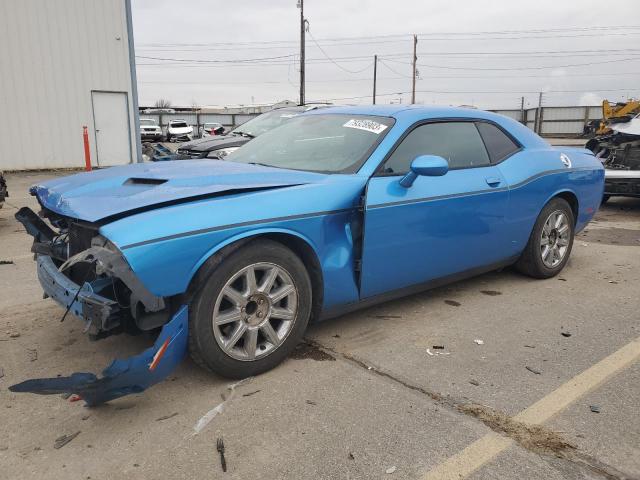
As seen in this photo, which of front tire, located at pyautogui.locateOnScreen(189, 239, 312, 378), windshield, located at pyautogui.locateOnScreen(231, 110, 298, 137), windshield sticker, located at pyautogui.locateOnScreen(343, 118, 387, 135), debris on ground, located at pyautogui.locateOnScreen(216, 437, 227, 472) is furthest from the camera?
windshield, located at pyautogui.locateOnScreen(231, 110, 298, 137)

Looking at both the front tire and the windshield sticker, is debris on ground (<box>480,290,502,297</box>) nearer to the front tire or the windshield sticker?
the windshield sticker

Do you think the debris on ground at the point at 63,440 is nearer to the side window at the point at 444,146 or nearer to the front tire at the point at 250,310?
the front tire at the point at 250,310

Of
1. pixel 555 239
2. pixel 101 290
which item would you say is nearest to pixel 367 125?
pixel 101 290

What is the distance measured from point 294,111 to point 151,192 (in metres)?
7.92

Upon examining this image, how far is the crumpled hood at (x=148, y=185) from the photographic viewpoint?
265cm

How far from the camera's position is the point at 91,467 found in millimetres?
2176

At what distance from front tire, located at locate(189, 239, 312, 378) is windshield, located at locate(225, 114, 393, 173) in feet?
2.66

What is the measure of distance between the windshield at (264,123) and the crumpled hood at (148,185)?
6.13 meters

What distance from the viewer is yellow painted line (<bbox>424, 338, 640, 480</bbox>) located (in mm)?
2191

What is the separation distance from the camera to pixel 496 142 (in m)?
4.35

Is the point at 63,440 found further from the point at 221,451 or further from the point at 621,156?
the point at 621,156

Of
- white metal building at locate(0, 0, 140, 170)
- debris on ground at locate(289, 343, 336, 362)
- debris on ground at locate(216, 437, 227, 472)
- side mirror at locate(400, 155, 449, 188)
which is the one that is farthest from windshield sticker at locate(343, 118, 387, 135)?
white metal building at locate(0, 0, 140, 170)

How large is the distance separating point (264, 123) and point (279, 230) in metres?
7.41

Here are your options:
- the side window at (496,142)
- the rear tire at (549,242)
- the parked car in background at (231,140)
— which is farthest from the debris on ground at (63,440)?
the parked car in background at (231,140)
